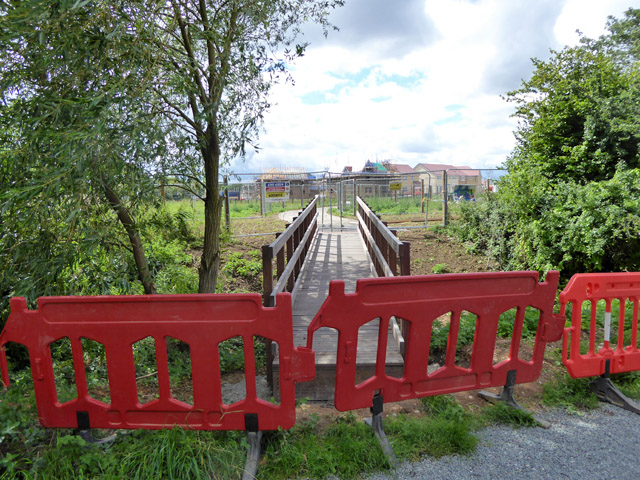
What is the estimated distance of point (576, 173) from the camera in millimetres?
8648

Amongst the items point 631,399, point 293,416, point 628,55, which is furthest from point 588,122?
point 628,55

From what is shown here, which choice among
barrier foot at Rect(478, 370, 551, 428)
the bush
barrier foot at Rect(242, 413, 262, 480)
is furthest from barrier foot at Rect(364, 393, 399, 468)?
the bush

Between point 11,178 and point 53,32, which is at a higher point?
point 53,32

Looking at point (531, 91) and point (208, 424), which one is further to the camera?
point (531, 91)

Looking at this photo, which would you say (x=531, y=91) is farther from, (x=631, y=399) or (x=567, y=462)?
(x=567, y=462)

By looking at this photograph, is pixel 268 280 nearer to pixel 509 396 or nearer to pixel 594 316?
pixel 509 396

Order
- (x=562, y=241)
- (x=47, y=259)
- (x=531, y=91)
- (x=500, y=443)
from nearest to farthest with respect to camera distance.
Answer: (x=500, y=443), (x=47, y=259), (x=562, y=241), (x=531, y=91)

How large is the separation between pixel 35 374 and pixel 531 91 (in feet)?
37.5

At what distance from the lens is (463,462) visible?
2660mm

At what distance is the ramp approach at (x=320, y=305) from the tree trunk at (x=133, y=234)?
1930 mm

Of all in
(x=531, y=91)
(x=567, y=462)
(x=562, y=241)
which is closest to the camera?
(x=567, y=462)

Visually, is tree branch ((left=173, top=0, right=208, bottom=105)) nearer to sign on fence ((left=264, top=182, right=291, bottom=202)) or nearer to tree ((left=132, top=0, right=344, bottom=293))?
tree ((left=132, top=0, right=344, bottom=293))

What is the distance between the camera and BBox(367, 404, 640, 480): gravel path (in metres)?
2.54

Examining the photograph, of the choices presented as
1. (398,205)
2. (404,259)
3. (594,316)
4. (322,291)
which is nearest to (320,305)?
(322,291)
